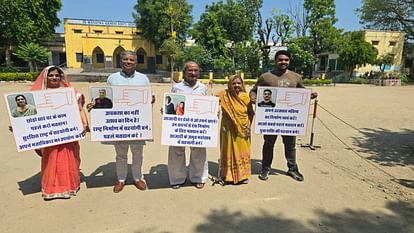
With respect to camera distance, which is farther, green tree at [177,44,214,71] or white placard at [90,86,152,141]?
green tree at [177,44,214,71]

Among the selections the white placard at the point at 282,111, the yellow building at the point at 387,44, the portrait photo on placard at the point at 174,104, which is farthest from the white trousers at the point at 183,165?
the yellow building at the point at 387,44

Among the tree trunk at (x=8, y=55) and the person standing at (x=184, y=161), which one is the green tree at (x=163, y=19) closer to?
the tree trunk at (x=8, y=55)

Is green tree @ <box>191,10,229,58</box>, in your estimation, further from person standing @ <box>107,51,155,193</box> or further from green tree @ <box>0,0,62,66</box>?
person standing @ <box>107,51,155,193</box>

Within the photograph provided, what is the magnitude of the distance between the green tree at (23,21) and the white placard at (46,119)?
101ft

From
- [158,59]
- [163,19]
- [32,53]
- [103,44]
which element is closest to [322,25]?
[163,19]

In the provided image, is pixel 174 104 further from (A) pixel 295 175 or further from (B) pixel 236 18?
(B) pixel 236 18

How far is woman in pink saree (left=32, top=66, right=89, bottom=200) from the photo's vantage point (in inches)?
129

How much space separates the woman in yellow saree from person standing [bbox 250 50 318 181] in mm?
261

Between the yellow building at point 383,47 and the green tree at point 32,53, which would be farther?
the yellow building at point 383,47

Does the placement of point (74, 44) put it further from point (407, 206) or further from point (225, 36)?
point (407, 206)

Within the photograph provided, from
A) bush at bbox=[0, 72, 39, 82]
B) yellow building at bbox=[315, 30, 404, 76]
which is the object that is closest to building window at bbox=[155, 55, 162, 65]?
bush at bbox=[0, 72, 39, 82]

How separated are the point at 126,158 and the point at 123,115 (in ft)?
2.13

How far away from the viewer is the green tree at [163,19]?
3144 cm

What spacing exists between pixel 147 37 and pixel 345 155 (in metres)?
33.4
